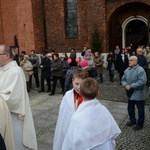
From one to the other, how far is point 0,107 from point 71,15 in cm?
1830

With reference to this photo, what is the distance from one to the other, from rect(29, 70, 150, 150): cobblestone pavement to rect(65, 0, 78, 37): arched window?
30.4ft

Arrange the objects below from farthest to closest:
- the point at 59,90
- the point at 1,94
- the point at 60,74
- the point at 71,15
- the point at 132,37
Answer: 1. the point at 71,15
2. the point at 132,37
3. the point at 59,90
4. the point at 60,74
5. the point at 1,94

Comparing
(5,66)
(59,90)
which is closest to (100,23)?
(59,90)

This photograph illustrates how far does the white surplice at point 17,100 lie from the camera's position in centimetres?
380

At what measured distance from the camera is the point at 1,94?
372cm

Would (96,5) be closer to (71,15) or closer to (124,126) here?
(71,15)

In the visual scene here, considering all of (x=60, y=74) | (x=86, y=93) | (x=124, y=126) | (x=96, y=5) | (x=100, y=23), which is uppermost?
(x=96, y=5)

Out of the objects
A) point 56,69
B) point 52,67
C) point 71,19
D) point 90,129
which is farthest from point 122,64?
point 71,19

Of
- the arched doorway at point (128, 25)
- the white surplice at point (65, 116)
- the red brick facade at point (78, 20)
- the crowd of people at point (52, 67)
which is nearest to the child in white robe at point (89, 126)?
the white surplice at point (65, 116)

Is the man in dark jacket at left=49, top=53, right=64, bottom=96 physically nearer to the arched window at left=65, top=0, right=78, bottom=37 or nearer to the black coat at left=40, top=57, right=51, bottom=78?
the black coat at left=40, top=57, right=51, bottom=78

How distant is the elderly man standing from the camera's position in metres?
3.79

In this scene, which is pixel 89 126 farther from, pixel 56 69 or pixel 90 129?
pixel 56 69

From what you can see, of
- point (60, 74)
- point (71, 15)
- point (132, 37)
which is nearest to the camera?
point (60, 74)

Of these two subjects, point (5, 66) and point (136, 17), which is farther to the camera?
point (136, 17)
